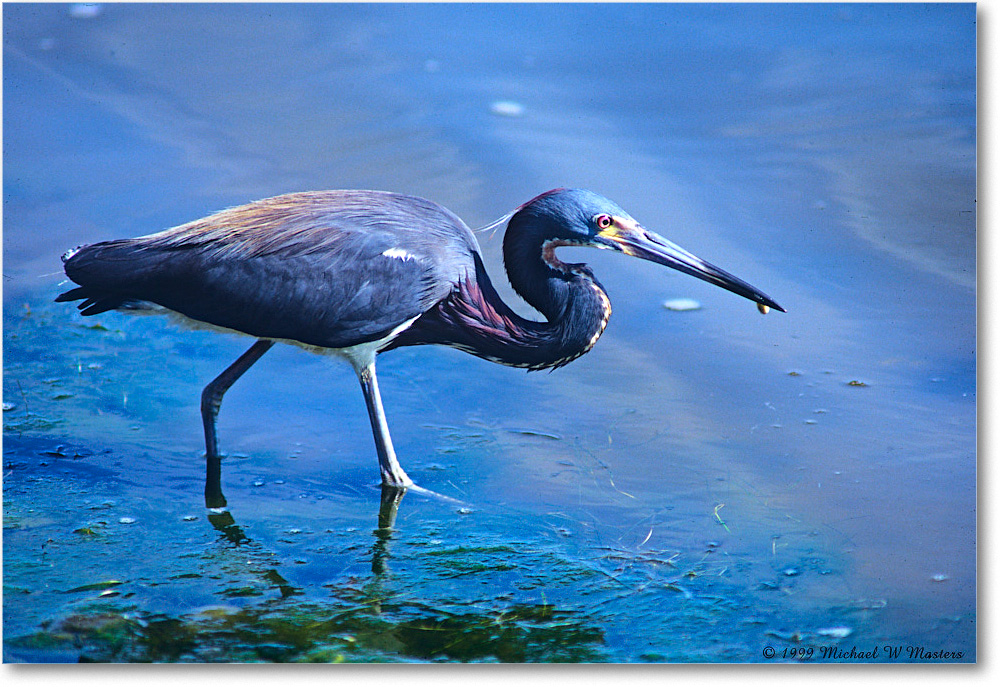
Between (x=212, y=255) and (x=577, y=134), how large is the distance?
973 millimetres

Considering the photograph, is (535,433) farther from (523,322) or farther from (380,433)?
(380,433)

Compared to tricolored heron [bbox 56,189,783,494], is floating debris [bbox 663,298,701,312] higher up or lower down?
lower down

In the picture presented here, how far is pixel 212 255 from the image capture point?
2.63 metres

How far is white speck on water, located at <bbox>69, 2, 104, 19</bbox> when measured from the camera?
277 centimetres

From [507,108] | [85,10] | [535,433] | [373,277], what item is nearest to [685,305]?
[535,433]

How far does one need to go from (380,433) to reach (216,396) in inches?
16.5

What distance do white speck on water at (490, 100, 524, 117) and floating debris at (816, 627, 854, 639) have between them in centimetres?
145

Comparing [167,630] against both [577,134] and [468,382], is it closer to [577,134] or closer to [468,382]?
[468,382]

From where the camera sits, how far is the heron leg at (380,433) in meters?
2.70

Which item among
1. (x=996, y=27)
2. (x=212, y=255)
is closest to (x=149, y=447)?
(x=212, y=255)

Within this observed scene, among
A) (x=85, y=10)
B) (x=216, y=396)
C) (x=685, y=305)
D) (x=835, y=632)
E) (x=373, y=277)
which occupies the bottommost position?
(x=835, y=632)

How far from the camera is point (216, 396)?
2.79 metres

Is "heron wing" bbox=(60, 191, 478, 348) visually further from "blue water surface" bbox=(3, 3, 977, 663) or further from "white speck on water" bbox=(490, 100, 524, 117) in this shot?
"white speck on water" bbox=(490, 100, 524, 117)

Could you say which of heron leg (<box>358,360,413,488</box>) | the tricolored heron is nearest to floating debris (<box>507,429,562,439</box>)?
the tricolored heron
